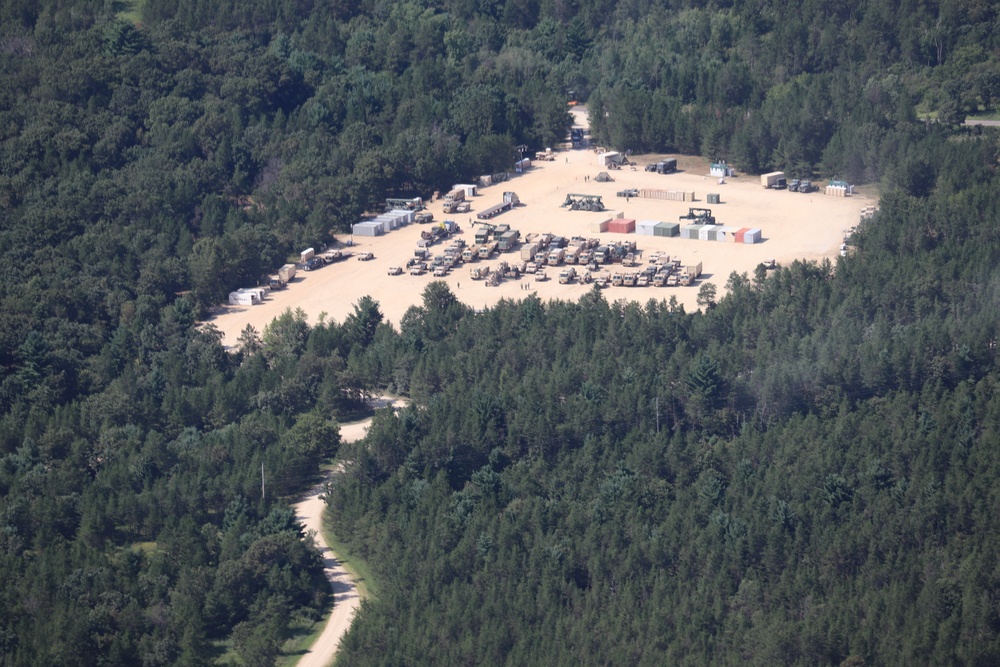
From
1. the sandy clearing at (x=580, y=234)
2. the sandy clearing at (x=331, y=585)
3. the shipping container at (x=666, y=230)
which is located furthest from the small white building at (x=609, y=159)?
the sandy clearing at (x=331, y=585)

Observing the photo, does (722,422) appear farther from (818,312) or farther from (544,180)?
(544,180)

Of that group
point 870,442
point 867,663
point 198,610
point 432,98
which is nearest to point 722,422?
point 870,442

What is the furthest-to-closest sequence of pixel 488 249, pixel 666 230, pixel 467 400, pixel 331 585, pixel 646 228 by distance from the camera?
pixel 646 228 → pixel 666 230 → pixel 488 249 → pixel 467 400 → pixel 331 585

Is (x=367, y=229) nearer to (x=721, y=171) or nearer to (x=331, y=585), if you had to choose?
(x=721, y=171)

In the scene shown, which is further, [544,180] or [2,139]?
[544,180]

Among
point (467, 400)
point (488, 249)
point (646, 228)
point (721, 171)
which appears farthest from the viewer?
point (721, 171)

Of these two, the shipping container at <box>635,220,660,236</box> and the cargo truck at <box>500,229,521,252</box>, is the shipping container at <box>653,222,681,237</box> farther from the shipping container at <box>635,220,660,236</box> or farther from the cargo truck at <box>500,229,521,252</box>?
the cargo truck at <box>500,229,521,252</box>

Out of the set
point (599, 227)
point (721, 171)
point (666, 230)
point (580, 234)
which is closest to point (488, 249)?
point (580, 234)
